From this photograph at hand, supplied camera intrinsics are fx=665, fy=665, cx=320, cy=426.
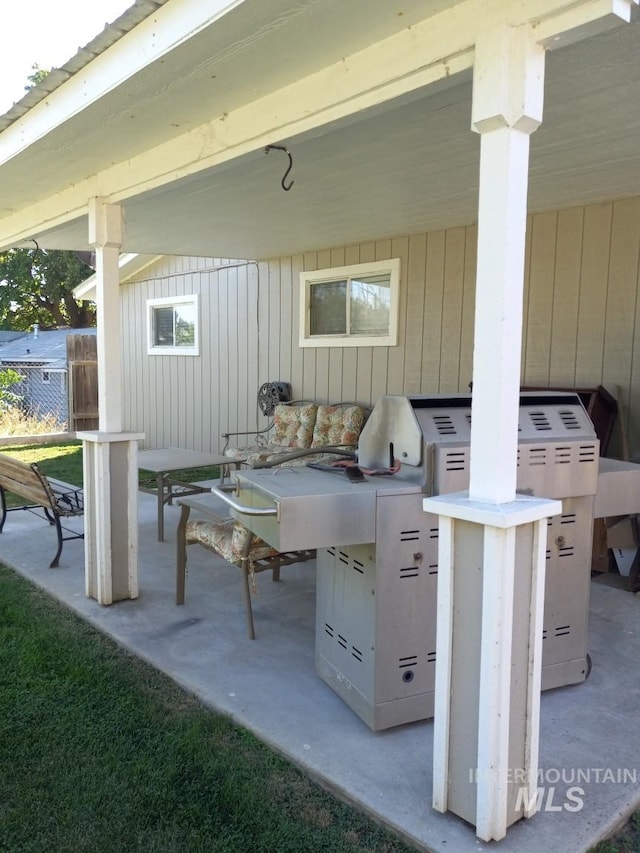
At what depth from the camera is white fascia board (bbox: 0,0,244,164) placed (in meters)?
2.03

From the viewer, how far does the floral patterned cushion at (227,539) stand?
3.12 meters

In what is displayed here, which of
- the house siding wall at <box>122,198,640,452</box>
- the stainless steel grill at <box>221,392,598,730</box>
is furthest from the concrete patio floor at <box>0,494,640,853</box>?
the house siding wall at <box>122,198,640,452</box>

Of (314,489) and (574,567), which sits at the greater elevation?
(314,489)

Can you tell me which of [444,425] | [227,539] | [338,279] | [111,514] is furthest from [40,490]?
[338,279]

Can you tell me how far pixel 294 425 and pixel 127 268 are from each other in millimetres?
3976

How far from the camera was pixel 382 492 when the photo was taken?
2.23 metres

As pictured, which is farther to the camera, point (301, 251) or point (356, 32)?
point (301, 251)

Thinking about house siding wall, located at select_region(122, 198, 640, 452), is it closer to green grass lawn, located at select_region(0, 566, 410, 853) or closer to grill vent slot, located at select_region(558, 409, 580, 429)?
grill vent slot, located at select_region(558, 409, 580, 429)

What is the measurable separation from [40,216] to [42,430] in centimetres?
681

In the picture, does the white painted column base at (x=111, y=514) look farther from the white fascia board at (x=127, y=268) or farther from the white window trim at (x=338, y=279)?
the white fascia board at (x=127, y=268)

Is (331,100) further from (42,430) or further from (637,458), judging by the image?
(42,430)

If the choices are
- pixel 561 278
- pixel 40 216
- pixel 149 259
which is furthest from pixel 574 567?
pixel 149 259

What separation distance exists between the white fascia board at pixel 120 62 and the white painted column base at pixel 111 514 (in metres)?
1.56

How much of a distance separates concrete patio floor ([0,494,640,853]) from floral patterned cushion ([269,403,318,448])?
232 centimetres
